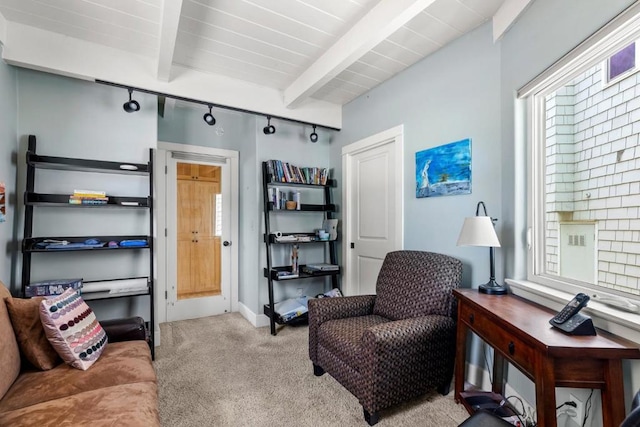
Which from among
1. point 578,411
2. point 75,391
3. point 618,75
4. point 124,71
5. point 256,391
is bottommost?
point 256,391

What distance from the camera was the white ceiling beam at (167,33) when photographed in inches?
70.5

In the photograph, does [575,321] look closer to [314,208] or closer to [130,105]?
[314,208]

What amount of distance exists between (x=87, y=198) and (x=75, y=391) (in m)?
1.56

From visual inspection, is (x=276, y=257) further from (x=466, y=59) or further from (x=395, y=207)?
(x=466, y=59)

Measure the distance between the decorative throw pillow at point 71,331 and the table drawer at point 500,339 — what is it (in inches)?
79.6

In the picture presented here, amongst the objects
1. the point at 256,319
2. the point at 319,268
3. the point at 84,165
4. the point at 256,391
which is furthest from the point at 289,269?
the point at 84,165

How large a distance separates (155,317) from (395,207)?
2.41 meters

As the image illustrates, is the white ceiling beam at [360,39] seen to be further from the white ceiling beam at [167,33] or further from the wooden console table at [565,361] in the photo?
the wooden console table at [565,361]

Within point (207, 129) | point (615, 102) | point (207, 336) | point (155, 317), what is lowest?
point (207, 336)

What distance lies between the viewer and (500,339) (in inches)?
56.9

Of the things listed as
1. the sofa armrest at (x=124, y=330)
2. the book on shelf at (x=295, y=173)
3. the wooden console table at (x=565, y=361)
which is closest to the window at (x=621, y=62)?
the wooden console table at (x=565, y=361)

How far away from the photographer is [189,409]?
1.89 m

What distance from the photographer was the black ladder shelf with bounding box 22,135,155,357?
7.33ft

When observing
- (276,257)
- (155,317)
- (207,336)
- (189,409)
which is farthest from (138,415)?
(276,257)
